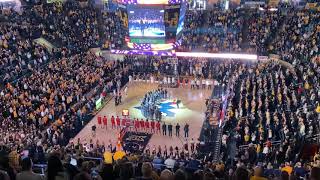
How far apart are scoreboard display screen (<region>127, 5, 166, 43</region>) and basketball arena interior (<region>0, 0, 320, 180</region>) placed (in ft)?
0.27

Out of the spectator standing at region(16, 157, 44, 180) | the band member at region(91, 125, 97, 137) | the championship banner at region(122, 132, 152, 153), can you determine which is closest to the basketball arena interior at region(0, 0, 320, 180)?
the championship banner at region(122, 132, 152, 153)

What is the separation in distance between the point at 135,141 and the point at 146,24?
10.7 m

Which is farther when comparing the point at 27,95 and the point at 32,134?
the point at 27,95

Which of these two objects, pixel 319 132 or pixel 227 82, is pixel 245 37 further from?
pixel 319 132

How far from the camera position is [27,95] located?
90.7ft

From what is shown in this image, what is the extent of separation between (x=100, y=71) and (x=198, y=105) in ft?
29.5

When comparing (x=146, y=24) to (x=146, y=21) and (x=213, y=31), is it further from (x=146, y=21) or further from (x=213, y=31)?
(x=213, y=31)

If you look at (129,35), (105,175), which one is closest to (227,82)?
(129,35)

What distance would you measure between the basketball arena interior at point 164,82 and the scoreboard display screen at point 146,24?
0.08 metres

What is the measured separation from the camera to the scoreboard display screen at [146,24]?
100ft

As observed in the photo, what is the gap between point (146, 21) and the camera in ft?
103

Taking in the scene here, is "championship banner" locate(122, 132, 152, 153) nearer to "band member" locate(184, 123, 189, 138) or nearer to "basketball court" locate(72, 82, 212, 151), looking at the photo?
"basketball court" locate(72, 82, 212, 151)

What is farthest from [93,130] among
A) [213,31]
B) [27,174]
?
[213,31]

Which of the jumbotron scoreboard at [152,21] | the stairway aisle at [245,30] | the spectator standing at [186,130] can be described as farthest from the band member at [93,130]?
the stairway aisle at [245,30]
